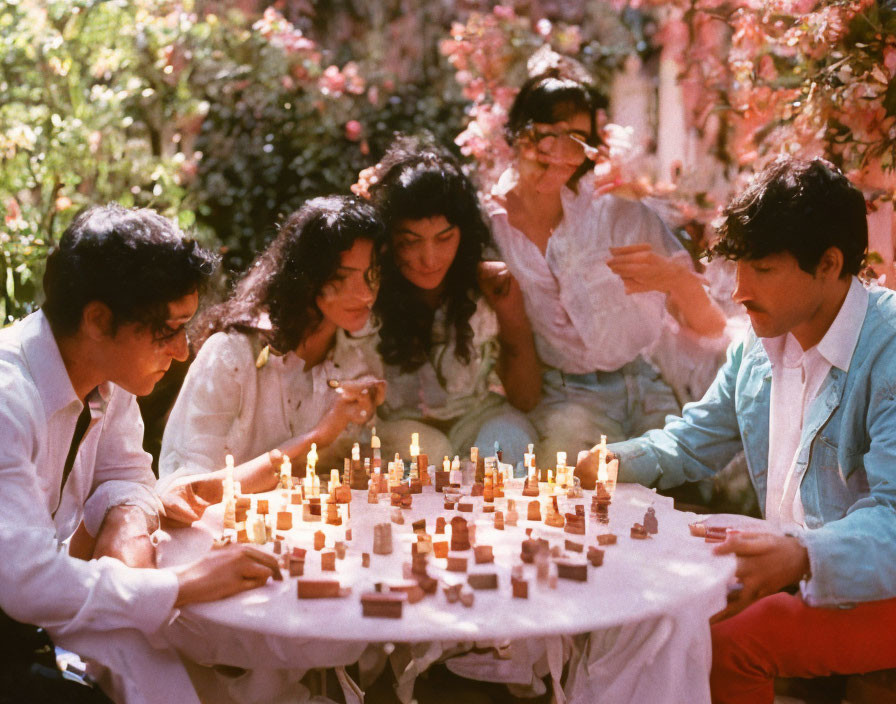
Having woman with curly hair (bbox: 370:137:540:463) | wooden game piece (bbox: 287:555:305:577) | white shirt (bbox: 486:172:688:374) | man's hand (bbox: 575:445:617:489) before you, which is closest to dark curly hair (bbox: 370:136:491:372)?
woman with curly hair (bbox: 370:137:540:463)

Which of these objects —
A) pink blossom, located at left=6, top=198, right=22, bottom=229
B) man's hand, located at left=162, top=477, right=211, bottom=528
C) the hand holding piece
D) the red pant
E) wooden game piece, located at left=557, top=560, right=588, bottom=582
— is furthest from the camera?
pink blossom, located at left=6, top=198, right=22, bottom=229

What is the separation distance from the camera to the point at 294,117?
6438 mm

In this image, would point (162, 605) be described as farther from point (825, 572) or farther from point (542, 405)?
point (542, 405)

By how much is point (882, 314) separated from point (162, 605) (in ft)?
6.77

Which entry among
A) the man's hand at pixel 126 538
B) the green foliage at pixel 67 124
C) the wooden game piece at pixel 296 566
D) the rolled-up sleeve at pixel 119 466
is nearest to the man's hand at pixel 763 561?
the wooden game piece at pixel 296 566

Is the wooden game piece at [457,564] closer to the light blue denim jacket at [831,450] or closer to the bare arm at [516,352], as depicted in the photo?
the light blue denim jacket at [831,450]

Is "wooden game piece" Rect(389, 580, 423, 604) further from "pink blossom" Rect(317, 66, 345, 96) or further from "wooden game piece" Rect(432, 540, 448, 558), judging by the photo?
"pink blossom" Rect(317, 66, 345, 96)

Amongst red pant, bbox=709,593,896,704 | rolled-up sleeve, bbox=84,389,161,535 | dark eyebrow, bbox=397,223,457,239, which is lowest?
red pant, bbox=709,593,896,704

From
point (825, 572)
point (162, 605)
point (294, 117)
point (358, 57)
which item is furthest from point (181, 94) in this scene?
point (825, 572)

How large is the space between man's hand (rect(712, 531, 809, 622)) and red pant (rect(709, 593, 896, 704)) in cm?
20

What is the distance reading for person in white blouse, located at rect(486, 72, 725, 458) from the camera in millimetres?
4176

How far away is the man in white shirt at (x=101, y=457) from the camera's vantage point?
2025mm

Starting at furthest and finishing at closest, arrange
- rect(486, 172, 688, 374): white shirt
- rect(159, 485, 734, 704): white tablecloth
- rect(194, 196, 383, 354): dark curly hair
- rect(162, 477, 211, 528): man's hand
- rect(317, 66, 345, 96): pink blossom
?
rect(317, 66, 345, 96): pink blossom < rect(486, 172, 688, 374): white shirt < rect(194, 196, 383, 354): dark curly hair < rect(162, 477, 211, 528): man's hand < rect(159, 485, 734, 704): white tablecloth

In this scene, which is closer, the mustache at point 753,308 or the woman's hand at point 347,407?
the mustache at point 753,308
